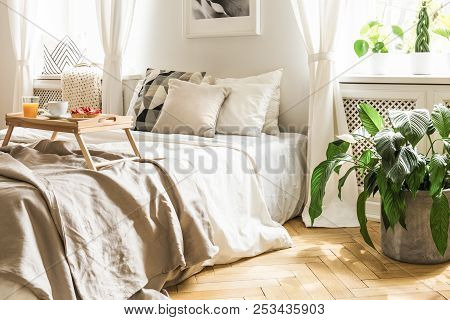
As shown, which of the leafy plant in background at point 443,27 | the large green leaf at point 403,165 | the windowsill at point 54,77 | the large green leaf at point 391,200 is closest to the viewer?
the large green leaf at point 403,165

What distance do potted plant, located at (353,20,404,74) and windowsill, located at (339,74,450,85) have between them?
103 millimetres

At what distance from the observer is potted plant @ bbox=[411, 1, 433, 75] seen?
3484 mm

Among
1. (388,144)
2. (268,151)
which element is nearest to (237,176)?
(268,151)

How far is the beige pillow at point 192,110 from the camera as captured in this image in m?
3.51

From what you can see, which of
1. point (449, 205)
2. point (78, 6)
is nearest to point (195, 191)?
point (449, 205)

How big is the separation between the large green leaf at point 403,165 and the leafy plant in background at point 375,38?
111cm

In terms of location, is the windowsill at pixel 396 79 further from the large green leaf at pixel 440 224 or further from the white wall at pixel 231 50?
the large green leaf at pixel 440 224

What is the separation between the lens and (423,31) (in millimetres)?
3512

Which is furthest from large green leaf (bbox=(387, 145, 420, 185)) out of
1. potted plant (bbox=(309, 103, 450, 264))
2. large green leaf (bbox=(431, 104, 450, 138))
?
large green leaf (bbox=(431, 104, 450, 138))

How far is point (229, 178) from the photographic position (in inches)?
117

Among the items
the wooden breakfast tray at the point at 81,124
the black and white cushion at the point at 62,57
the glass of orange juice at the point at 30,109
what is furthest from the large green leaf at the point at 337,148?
the black and white cushion at the point at 62,57

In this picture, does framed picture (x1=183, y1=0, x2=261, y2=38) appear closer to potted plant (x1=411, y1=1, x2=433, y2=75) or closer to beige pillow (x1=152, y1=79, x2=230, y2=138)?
beige pillow (x1=152, y1=79, x2=230, y2=138)

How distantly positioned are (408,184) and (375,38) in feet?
4.18

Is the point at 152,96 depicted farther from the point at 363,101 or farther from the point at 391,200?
the point at 391,200
